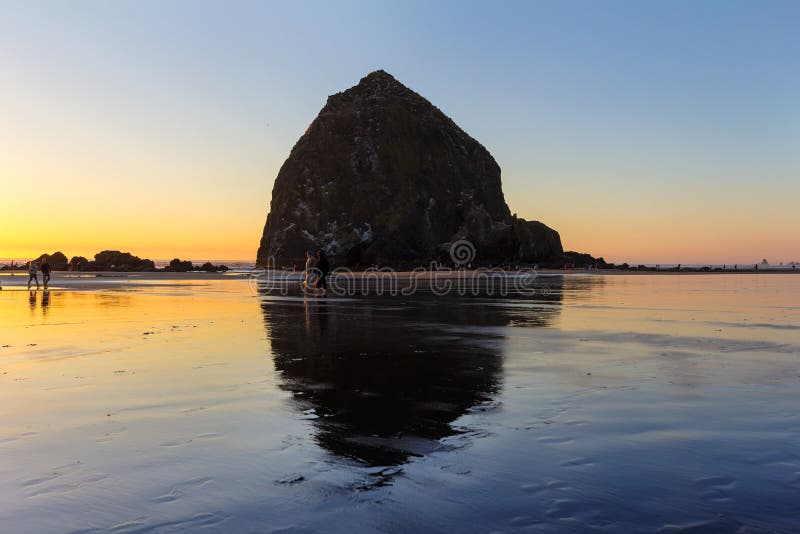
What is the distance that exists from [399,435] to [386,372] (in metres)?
3.53

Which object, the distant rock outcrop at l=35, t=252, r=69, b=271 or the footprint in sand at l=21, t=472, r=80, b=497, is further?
the distant rock outcrop at l=35, t=252, r=69, b=271

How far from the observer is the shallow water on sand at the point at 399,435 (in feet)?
12.5

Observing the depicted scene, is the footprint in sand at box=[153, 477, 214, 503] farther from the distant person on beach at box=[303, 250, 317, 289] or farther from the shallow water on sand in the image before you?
the distant person on beach at box=[303, 250, 317, 289]

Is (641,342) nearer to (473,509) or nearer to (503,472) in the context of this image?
(503,472)

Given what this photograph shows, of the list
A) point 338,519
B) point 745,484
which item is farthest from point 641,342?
point 338,519

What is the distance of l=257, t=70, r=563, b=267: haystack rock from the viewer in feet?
385

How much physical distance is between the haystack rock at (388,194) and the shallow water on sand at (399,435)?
324 feet

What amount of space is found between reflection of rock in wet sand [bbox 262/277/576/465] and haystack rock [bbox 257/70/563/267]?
9271 cm

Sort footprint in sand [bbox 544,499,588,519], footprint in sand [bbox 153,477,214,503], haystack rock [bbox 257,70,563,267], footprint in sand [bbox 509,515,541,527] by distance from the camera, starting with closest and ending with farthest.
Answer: footprint in sand [bbox 509,515,541,527] → footprint in sand [bbox 544,499,588,519] → footprint in sand [bbox 153,477,214,503] → haystack rock [bbox 257,70,563,267]

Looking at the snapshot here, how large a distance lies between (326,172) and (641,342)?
402 ft

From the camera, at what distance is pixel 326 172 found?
131 metres

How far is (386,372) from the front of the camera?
9141mm

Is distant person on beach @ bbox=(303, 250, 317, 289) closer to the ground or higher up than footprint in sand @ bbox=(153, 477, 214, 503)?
higher up

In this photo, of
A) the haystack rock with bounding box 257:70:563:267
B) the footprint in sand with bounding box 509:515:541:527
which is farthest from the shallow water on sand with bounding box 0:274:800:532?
the haystack rock with bounding box 257:70:563:267
